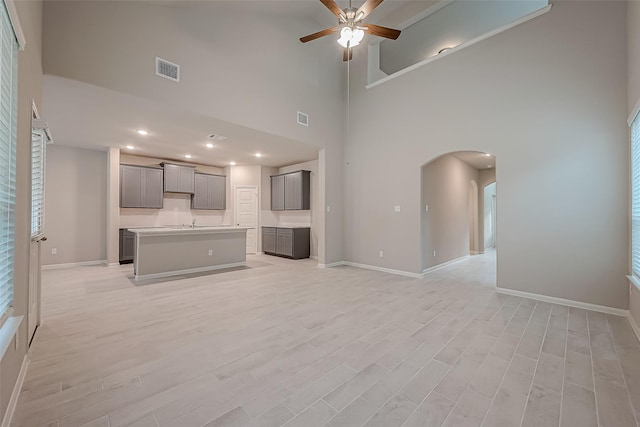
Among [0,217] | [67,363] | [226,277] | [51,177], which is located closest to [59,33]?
[0,217]

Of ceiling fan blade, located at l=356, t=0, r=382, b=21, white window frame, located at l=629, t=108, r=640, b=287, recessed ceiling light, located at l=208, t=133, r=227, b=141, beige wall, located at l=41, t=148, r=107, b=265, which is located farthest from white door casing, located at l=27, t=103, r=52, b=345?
white window frame, located at l=629, t=108, r=640, b=287

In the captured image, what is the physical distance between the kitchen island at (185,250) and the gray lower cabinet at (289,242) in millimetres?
1403

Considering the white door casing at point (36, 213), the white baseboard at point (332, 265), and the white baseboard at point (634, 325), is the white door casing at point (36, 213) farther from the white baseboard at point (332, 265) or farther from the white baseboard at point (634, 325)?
the white baseboard at point (634, 325)

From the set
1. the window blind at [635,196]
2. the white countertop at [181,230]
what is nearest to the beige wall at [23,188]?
the white countertop at [181,230]

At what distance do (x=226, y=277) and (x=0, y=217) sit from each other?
3574mm

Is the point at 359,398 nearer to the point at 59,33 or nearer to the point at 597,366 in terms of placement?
the point at 597,366

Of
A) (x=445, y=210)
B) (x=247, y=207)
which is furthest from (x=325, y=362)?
(x=247, y=207)

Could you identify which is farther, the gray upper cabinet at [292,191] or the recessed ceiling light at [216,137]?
the gray upper cabinet at [292,191]

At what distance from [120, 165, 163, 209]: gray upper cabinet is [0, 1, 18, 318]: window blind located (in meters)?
5.16

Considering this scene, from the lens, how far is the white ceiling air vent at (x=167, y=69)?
11.5 feet

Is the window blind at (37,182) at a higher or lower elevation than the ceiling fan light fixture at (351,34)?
lower

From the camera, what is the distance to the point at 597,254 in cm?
327

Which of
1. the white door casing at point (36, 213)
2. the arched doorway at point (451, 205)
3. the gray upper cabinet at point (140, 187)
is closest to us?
the white door casing at point (36, 213)

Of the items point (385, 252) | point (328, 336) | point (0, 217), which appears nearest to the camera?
point (0, 217)
